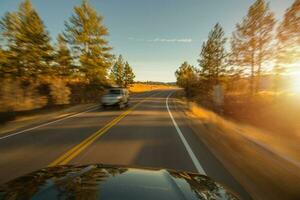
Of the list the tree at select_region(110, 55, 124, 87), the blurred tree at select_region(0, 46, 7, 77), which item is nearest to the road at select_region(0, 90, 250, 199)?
the blurred tree at select_region(0, 46, 7, 77)

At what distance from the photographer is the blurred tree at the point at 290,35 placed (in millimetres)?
23234

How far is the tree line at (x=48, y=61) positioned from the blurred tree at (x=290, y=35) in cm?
2047

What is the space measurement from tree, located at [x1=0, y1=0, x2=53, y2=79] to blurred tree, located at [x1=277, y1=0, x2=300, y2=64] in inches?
945

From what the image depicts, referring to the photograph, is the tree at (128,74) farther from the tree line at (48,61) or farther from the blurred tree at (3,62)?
the blurred tree at (3,62)

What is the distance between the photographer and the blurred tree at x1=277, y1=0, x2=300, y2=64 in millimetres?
23234

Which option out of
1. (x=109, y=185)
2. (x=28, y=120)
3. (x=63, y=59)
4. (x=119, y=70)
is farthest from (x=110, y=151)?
(x=119, y=70)

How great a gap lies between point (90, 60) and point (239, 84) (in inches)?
814

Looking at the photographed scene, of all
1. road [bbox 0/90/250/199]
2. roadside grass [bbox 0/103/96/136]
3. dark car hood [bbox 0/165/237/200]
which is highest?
dark car hood [bbox 0/165/237/200]

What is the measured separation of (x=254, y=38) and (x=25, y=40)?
2483 cm

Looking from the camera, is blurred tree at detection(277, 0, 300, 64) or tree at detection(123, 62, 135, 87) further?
tree at detection(123, 62, 135, 87)

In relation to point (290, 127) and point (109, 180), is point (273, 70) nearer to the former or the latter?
point (290, 127)

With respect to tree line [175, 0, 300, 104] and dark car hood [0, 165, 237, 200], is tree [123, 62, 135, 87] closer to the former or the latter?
tree line [175, 0, 300, 104]

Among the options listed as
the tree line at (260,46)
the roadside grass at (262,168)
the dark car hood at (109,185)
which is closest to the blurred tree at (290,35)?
the tree line at (260,46)

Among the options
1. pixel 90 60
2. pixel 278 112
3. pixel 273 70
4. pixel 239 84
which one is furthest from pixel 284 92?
pixel 90 60
